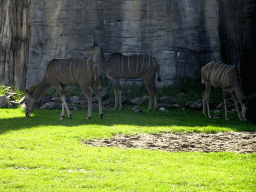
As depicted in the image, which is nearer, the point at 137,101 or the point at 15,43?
the point at 137,101

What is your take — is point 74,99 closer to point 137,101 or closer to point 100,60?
point 100,60

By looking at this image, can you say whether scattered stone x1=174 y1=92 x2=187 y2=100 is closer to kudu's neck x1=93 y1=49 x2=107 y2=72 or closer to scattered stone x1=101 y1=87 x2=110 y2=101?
scattered stone x1=101 y1=87 x2=110 y2=101

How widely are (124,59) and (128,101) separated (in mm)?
1713

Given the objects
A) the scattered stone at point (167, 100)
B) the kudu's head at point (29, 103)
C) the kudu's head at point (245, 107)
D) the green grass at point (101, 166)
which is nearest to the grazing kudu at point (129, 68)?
the scattered stone at point (167, 100)

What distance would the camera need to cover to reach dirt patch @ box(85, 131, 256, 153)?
239 inches

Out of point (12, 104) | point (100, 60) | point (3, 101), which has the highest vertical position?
point (100, 60)

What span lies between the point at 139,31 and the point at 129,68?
3.29m

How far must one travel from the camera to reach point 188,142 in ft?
21.5

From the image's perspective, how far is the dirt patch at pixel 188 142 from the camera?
6066mm

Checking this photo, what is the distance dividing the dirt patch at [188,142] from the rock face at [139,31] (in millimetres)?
7521

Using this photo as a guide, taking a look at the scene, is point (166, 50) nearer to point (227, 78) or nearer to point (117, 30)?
point (117, 30)

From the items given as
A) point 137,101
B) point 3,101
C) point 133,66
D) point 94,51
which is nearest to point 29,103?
point 3,101

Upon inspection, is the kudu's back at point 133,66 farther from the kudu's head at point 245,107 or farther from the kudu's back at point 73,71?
the kudu's head at point 245,107

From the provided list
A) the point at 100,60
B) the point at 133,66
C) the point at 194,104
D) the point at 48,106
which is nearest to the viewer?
the point at 194,104
